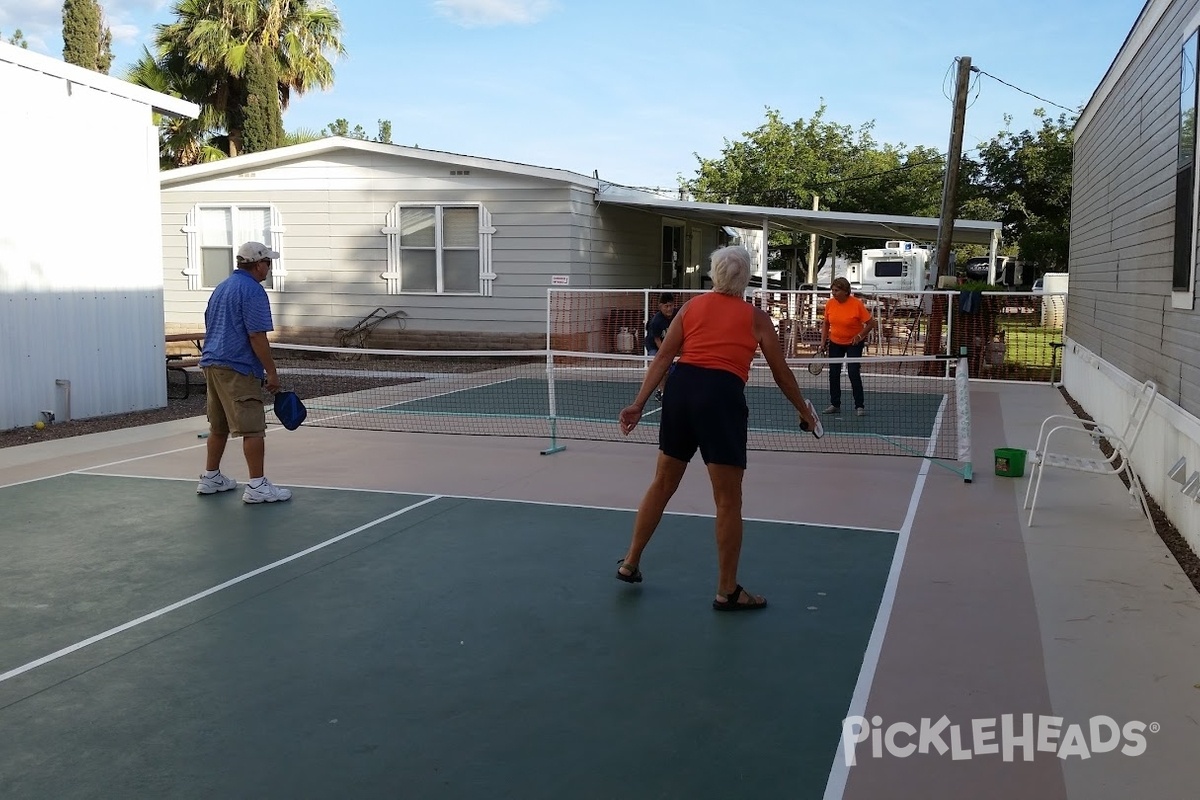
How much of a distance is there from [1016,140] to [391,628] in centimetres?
4123

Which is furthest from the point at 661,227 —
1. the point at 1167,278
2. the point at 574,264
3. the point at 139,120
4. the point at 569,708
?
the point at 569,708

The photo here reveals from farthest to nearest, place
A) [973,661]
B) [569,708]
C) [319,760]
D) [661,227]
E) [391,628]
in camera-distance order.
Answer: [661,227]
[391,628]
[973,661]
[569,708]
[319,760]

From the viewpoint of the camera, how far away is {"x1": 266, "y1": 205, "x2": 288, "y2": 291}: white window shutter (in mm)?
21125

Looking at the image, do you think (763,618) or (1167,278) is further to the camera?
(1167,278)

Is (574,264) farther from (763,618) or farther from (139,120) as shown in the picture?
(763,618)

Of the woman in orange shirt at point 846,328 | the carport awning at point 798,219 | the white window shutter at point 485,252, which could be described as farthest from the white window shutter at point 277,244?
the woman in orange shirt at point 846,328

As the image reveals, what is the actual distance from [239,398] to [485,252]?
12824 mm

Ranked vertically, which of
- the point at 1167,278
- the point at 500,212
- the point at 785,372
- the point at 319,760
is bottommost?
the point at 319,760

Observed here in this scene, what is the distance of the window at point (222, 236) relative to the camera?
21.2 metres

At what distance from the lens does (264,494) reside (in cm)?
782

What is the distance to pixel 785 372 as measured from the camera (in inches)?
215

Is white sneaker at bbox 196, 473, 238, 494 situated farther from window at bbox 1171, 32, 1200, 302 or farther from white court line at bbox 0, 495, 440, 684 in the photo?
window at bbox 1171, 32, 1200, 302

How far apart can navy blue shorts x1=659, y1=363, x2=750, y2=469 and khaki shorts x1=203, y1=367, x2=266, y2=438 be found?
3.72 metres

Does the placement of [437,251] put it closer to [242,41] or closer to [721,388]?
[242,41]
